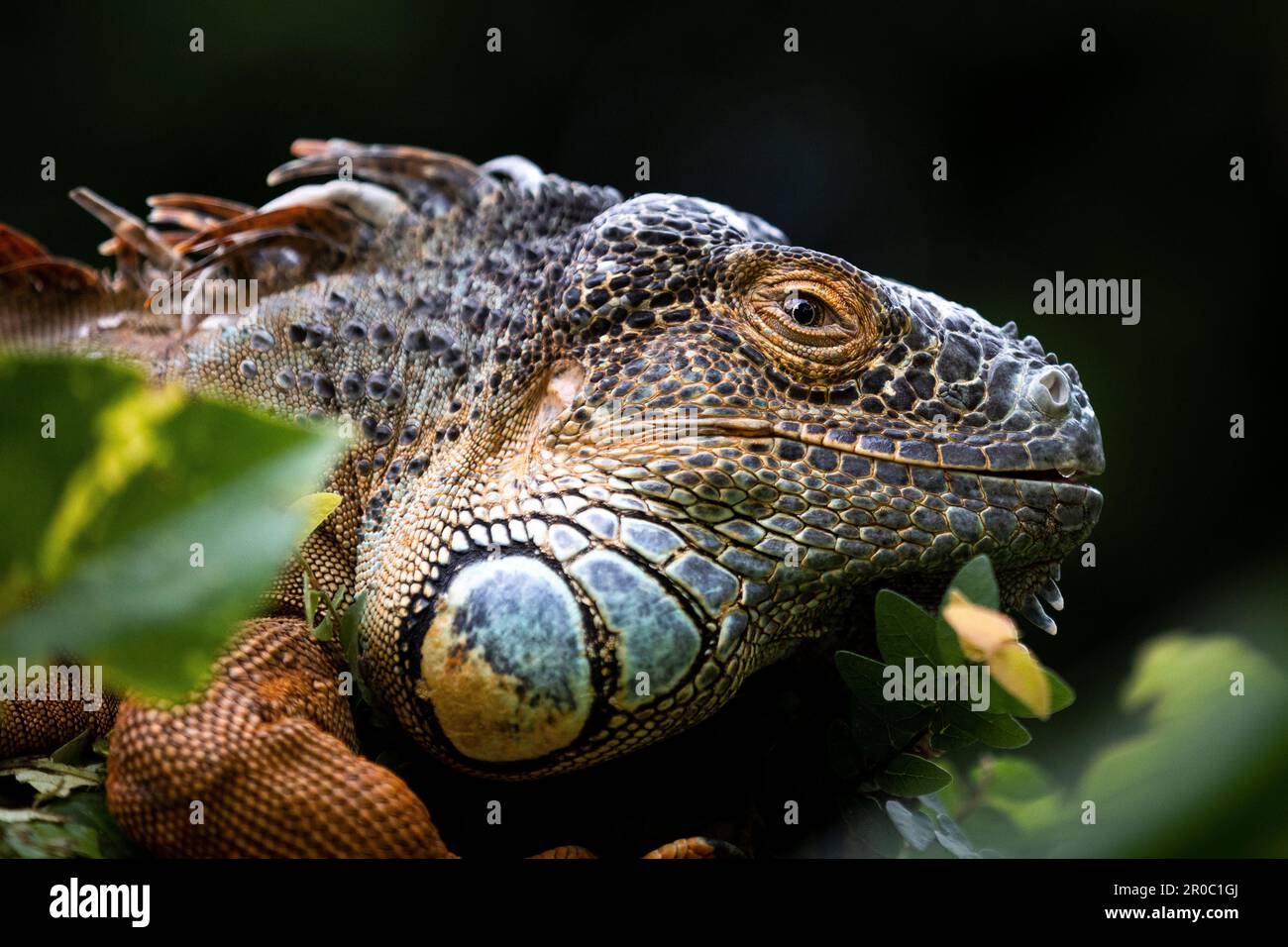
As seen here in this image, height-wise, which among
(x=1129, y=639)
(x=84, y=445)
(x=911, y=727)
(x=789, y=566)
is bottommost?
(x=1129, y=639)

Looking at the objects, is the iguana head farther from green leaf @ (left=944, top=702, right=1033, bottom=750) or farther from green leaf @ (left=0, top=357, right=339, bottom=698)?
green leaf @ (left=0, top=357, right=339, bottom=698)

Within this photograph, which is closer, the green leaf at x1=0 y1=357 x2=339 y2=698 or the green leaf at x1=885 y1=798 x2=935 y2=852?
the green leaf at x1=0 y1=357 x2=339 y2=698

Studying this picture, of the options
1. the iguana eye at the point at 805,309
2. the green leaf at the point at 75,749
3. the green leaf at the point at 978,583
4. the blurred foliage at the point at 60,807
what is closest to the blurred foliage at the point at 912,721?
the green leaf at the point at 978,583

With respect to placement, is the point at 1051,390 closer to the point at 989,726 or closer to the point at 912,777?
the point at 989,726

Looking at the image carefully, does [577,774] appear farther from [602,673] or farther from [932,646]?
[932,646]

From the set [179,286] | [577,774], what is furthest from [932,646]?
[179,286]

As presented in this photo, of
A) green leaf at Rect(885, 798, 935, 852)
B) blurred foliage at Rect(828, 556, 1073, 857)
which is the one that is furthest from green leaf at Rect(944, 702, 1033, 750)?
green leaf at Rect(885, 798, 935, 852)
